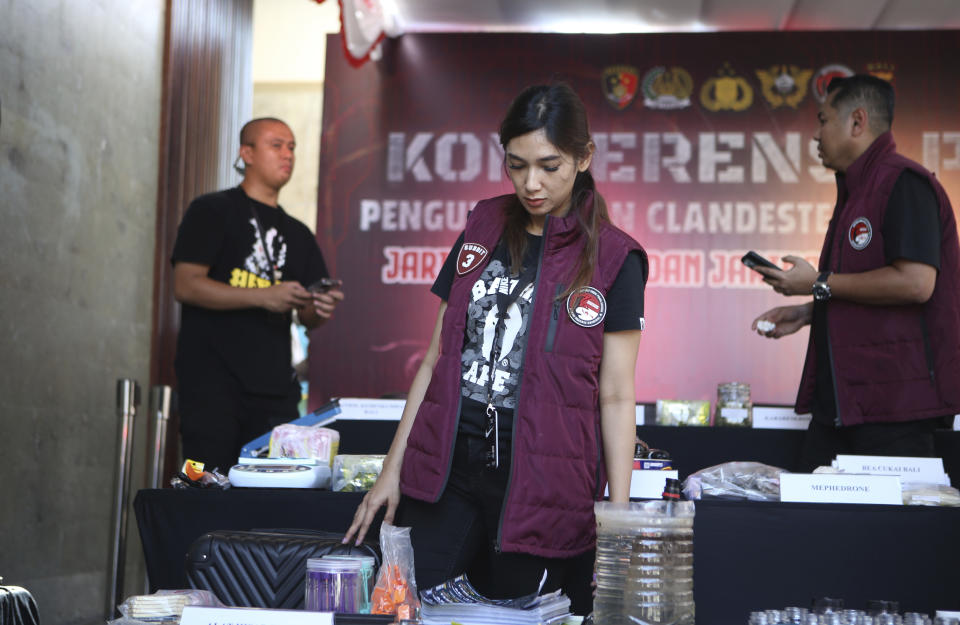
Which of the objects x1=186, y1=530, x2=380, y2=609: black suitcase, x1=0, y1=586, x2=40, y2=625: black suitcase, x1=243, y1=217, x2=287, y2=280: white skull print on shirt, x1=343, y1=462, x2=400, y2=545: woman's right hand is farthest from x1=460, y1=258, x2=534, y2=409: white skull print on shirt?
x1=243, y1=217, x2=287, y2=280: white skull print on shirt

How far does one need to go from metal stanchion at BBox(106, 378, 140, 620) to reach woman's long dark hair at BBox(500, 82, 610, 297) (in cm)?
231

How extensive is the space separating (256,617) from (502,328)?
800 mm

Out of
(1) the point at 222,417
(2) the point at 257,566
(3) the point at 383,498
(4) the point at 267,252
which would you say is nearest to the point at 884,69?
(4) the point at 267,252

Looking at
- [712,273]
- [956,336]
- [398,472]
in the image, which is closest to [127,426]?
[398,472]

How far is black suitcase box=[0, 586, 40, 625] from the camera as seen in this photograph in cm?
171

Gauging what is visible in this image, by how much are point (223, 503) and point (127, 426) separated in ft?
5.84

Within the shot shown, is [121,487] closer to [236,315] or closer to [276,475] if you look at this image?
[236,315]

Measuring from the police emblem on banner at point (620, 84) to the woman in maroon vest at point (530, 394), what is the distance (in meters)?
4.46

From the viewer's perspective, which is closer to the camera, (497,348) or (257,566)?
(257,566)

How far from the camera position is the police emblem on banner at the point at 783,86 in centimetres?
624

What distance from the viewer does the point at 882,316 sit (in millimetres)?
2715

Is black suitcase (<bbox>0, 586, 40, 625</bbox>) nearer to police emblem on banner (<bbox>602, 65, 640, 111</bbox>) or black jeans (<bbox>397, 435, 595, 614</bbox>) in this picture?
black jeans (<bbox>397, 435, 595, 614</bbox>)

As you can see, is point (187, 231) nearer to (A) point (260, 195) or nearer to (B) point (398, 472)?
(A) point (260, 195)

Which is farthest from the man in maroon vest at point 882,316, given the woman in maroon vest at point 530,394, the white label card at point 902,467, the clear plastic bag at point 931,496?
the woman in maroon vest at point 530,394
